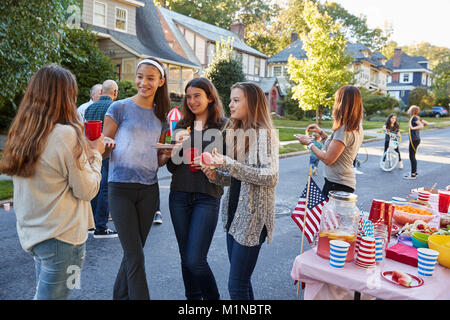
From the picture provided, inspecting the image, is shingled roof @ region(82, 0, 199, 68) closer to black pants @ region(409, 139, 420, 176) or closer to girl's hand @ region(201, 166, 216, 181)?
black pants @ region(409, 139, 420, 176)

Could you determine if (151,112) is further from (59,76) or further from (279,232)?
(279,232)

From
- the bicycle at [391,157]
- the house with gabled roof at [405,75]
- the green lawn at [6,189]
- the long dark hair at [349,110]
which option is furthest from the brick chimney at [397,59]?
the long dark hair at [349,110]

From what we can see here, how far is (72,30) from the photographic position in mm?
18031

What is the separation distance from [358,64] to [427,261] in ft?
171

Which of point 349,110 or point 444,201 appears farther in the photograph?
point 349,110

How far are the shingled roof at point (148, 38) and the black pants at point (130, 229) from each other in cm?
2221

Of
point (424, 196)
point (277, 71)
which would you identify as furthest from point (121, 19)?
point (277, 71)

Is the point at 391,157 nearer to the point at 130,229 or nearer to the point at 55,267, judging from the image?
the point at 130,229

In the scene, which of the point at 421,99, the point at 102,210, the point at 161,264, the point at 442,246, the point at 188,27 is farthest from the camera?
the point at 421,99

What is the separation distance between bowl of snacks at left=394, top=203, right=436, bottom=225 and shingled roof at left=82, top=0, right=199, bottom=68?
73.8 ft

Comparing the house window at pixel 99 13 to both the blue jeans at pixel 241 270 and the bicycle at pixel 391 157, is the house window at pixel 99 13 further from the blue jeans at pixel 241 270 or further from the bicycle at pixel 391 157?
the blue jeans at pixel 241 270

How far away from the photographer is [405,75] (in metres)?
68.9

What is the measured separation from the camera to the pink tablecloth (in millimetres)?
2064

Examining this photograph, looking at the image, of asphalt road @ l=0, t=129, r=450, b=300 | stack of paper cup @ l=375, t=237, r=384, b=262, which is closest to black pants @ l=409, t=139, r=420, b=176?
asphalt road @ l=0, t=129, r=450, b=300
